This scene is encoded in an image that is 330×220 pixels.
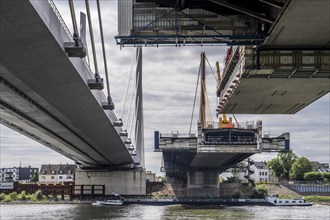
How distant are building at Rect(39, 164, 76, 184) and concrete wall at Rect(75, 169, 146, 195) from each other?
80.3 meters

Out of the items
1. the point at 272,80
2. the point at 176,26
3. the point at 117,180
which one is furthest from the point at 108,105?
the point at 117,180

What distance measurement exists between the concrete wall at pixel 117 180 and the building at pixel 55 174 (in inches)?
3160

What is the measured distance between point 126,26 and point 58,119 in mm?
21231

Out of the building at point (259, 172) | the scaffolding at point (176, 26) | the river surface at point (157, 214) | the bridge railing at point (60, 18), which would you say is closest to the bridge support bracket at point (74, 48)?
the bridge railing at point (60, 18)

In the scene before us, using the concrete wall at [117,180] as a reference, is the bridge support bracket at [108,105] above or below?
above

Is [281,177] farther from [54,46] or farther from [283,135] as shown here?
[54,46]

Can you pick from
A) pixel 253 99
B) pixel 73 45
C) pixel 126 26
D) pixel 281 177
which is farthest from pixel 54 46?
pixel 281 177

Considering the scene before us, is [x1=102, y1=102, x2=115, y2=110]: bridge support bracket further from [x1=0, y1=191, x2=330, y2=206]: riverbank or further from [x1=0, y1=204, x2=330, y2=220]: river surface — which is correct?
[x1=0, y1=191, x2=330, y2=206]: riverbank

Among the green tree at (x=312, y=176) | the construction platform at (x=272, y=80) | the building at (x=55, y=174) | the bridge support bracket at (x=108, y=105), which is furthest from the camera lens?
the building at (x=55, y=174)

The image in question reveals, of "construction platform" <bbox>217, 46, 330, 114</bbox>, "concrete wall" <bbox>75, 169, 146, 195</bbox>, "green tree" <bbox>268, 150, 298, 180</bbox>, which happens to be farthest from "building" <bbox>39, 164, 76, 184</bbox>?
"construction platform" <bbox>217, 46, 330, 114</bbox>

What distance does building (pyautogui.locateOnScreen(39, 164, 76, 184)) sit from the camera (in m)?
185

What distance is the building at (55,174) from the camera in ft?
606

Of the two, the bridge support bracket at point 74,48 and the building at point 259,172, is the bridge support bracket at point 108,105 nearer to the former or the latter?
the bridge support bracket at point 74,48

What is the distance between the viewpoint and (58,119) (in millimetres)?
47469
